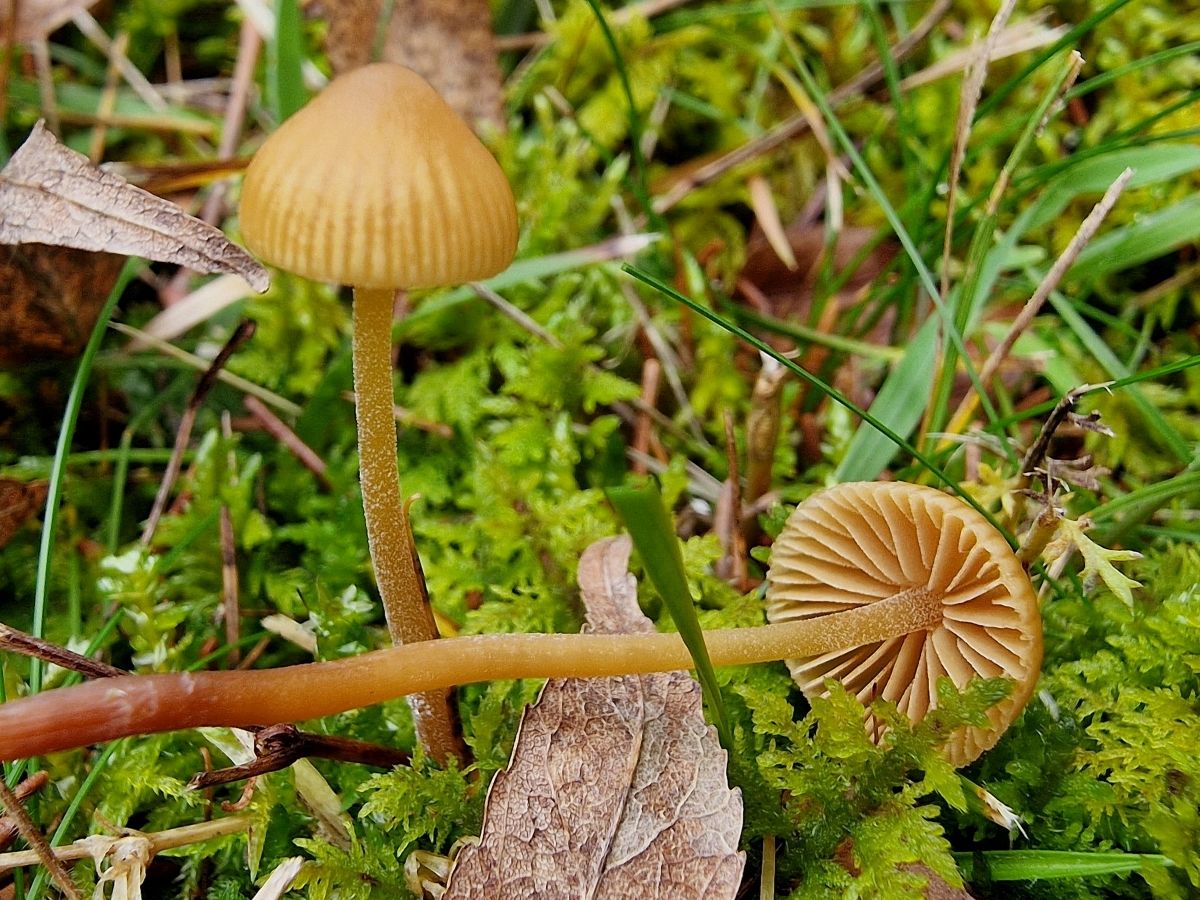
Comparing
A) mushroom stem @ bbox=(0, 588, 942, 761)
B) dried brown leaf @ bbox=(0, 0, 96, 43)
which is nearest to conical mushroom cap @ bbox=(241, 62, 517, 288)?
mushroom stem @ bbox=(0, 588, 942, 761)

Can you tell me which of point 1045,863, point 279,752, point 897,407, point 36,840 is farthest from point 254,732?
point 897,407

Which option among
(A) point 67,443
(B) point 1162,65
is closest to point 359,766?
(A) point 67,443

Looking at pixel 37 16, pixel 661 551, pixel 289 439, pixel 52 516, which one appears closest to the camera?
pixel 661 551

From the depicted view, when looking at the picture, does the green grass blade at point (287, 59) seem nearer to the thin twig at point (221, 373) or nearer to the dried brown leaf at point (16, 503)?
the thin twig at point (221, 373)

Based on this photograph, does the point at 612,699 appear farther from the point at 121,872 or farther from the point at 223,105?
the point at 223,105

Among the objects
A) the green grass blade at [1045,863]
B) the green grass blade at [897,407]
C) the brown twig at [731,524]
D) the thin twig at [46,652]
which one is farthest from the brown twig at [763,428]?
the thin twig at [46,652]

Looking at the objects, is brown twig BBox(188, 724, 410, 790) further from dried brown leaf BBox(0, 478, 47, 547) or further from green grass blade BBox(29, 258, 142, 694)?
dried brown leaf BBox(0, 478, 47, 547)

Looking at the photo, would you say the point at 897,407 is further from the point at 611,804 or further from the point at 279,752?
the point at 279,752
